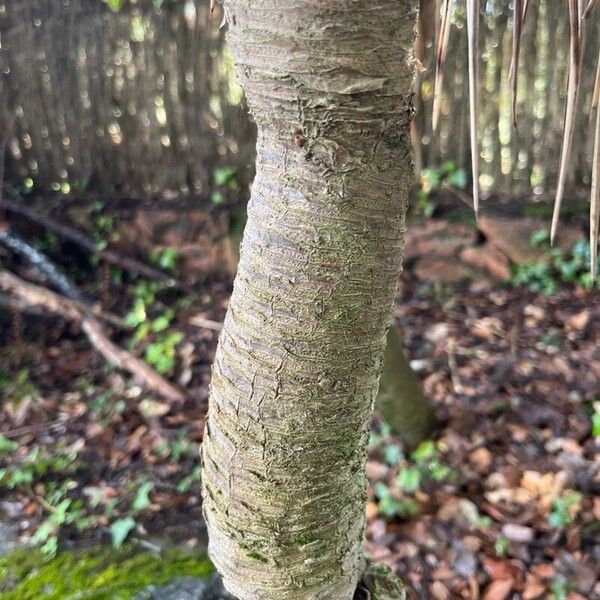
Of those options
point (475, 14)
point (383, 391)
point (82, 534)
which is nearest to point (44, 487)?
point (82, 534)

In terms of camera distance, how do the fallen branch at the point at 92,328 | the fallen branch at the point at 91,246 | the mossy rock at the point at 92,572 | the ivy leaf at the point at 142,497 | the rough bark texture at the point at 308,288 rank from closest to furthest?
the rough bark texture at the point at 308,288 → the mossy rock at the point at 92,572 → the ivy leaf at the point at 142,497 → the fallen branch at the point at 92,328 → the fallen branch at the point at 91,246

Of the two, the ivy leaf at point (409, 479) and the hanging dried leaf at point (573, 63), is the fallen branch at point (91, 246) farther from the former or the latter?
the hanging dried leaf at point (573, 63)

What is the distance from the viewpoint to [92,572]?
1784mm

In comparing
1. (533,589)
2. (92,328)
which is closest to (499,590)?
(533,589)

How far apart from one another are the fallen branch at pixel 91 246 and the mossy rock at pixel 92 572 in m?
2.23

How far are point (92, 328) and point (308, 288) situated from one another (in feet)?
9.04

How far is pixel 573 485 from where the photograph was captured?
2223 mm

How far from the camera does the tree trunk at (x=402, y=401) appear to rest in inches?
88.9

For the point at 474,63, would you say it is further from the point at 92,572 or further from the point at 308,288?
the point at 92,572

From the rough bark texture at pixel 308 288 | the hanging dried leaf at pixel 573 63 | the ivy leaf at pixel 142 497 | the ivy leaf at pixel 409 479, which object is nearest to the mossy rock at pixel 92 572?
the ivy leaf at pixel 142 497

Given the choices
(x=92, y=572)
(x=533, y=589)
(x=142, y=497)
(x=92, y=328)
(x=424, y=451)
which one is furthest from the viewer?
(x=92, y=328)

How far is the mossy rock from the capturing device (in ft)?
5.43

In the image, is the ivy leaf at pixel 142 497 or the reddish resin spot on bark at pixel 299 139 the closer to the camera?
the reddish resin spot on bark at pixel 299 139

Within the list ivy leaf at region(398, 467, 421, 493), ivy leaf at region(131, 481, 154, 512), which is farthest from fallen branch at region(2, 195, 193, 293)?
ivy leaf at region(398, 467, 421, 493)
